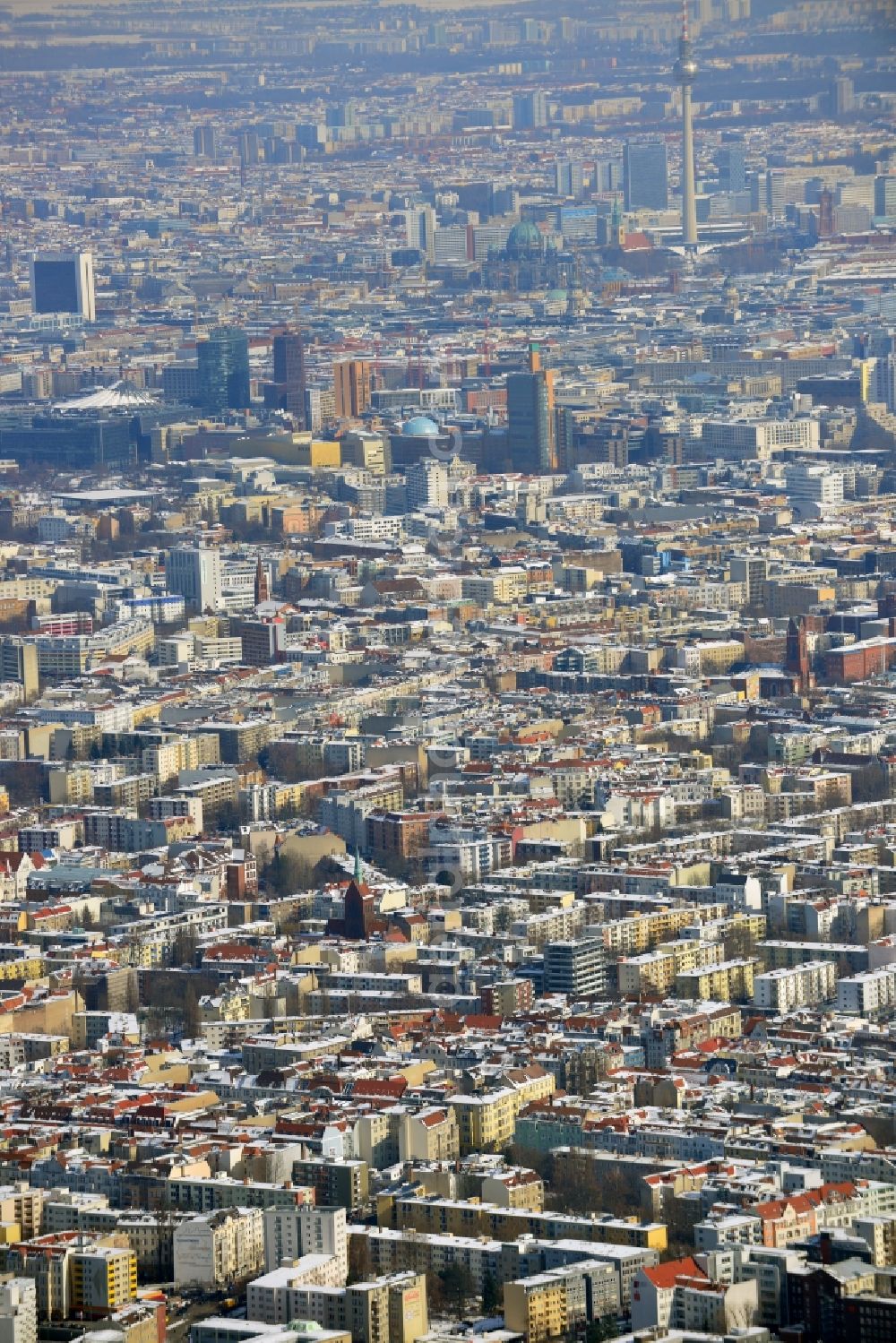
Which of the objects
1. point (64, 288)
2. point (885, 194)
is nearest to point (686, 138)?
point (885, 194)

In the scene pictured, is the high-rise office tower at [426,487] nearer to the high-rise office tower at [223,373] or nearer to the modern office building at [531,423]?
the modern office building at [531,423]

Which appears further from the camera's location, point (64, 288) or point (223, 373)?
point (64, 288)

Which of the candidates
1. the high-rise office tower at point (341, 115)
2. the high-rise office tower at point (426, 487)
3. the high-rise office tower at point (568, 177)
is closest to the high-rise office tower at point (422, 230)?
the high-rise office tower at point (568, 177)

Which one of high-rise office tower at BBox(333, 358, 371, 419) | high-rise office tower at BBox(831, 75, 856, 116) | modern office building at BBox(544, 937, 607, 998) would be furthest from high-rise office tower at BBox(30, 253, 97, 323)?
modern office building at BBox(544, 937, 607, 998)

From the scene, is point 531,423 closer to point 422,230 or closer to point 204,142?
point 422,230

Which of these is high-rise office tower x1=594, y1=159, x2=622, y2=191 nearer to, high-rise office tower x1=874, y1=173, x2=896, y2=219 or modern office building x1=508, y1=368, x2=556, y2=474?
high-rise office tower x1=874, y1=173, x2=896, y2=219
